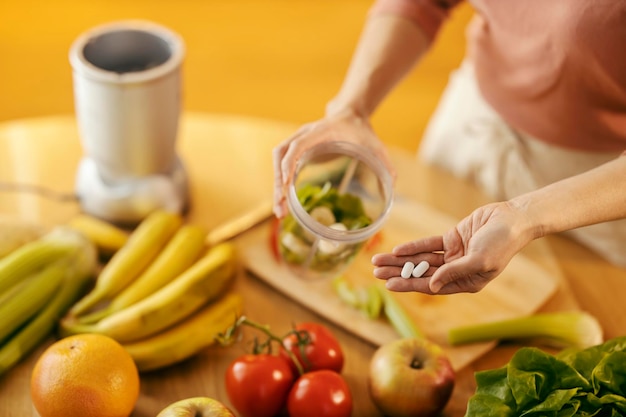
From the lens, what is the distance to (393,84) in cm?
134

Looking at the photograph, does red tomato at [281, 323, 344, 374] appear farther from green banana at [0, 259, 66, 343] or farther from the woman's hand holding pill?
green banana at [0, 259, 66, 343]

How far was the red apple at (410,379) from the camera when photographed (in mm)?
1114

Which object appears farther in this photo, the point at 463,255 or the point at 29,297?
the point at 29,297

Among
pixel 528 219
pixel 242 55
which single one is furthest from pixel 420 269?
pixel 242 55

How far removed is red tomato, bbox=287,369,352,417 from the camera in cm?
110

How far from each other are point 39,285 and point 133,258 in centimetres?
16

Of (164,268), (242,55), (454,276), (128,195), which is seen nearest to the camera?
(454,276)

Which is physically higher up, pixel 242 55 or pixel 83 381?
pixel 83 381

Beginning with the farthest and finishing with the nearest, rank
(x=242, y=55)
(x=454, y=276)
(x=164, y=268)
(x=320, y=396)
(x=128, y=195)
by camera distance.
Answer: (x=242, y=55) < (x=128, y=195) < (x=164, y=268) < (x=320, y=396) < (x=454, y=276)

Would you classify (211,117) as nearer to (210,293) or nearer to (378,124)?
(210,293)

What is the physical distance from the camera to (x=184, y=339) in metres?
1.21

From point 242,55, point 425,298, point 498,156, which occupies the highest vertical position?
point 498,156

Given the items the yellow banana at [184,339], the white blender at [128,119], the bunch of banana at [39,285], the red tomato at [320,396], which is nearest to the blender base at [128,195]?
the white blender at [128,119]

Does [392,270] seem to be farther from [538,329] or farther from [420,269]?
[538,329]
